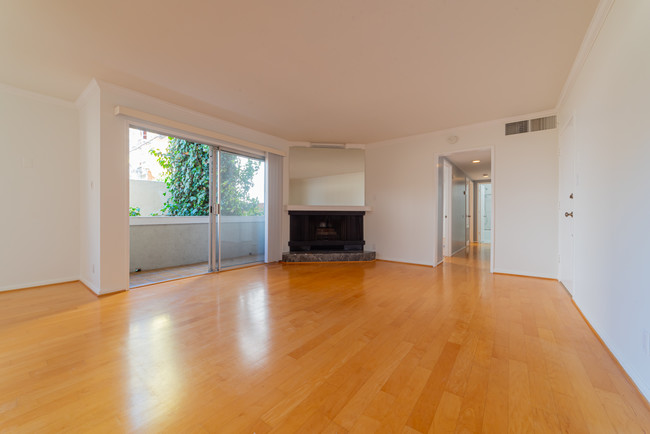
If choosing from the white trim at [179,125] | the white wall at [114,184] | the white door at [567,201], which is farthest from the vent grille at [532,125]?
the white wall at [114,184]

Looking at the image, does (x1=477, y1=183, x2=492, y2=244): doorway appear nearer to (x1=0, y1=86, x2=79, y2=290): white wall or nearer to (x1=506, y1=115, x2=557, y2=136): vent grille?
(x1=506, y1=115, x2=557, y2=136): vent grille

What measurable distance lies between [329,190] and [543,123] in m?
3.59

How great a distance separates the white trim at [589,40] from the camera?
1836 mm

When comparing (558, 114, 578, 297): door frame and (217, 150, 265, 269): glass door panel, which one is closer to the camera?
(558, 114, 578, 297): door frame

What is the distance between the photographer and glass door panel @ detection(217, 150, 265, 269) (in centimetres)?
424

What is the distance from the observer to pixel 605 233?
1880 mm

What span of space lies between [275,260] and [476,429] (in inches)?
168

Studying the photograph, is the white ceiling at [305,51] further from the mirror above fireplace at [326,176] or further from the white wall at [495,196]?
the mirror above fireplace at [326,176]

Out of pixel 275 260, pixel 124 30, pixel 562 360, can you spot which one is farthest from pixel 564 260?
pixel 124 30

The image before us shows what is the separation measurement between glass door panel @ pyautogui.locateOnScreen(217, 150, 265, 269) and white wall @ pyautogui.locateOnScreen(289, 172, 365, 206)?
73 cm

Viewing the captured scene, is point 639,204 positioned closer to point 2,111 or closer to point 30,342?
point 30,342

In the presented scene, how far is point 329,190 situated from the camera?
5359 millimetres

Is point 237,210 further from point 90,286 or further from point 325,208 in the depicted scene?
point 90,286

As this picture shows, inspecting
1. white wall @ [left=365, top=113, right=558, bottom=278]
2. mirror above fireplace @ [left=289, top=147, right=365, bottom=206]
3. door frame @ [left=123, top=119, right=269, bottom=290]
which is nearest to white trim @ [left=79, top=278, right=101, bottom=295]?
door frame @ [left=123, top=119, right=269, bottom=290]
